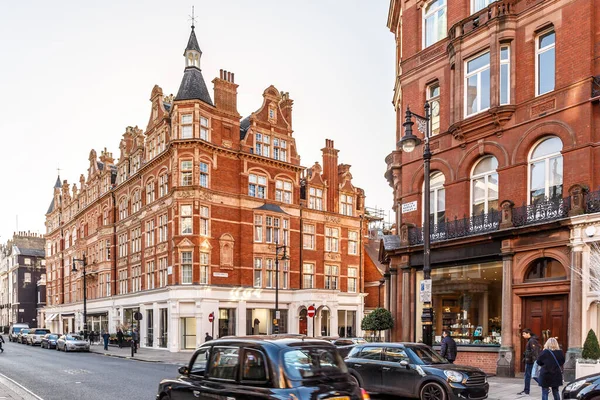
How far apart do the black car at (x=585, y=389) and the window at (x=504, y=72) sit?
37.4 feet

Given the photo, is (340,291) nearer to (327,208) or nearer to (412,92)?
(327,208)

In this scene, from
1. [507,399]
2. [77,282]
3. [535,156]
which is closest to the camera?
[507,399]

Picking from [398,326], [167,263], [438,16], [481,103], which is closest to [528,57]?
[481,103]

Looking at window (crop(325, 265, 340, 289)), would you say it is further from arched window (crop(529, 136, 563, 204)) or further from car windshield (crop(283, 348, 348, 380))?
car windshield (crop(283, 348, 348, 380))

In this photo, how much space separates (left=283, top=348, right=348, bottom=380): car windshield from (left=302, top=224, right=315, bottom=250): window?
38732 millimetres

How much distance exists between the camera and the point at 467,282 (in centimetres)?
2083

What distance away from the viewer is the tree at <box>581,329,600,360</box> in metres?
15.0

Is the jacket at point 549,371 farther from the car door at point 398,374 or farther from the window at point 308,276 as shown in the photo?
the window at point 308,276

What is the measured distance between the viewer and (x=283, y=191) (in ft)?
150

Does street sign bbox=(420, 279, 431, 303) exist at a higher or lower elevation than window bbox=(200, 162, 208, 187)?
lower

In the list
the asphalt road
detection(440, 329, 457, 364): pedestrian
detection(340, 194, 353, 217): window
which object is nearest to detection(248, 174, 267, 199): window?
detection(340, 194, 353, 217): window

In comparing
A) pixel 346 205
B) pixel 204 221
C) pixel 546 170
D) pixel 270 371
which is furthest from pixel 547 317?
pixel 346 205

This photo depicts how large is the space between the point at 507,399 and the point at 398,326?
962 cm

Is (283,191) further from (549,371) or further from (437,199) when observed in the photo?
(549,371)
